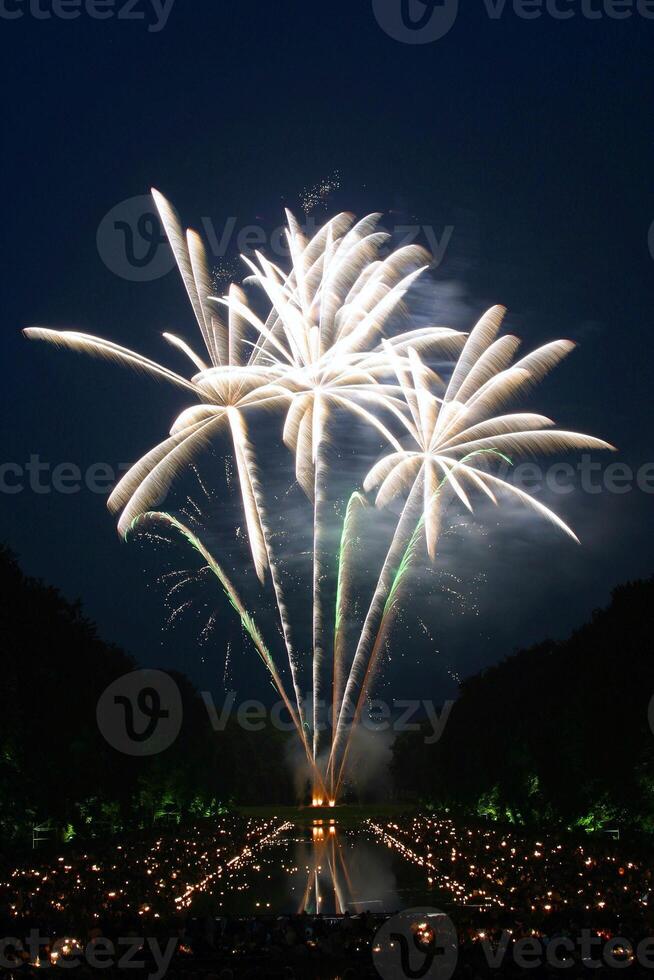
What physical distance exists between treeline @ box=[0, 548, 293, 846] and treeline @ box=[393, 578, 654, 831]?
904 inches

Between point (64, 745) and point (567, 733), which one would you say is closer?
point (64, 745)

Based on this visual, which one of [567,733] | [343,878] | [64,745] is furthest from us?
[567,733]

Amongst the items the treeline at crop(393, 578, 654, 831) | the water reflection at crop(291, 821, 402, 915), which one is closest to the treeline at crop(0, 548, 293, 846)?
the water reflection at crop(291, 821, 402, 915)

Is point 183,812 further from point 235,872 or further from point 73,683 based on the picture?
point 235,872

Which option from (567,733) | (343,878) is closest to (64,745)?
(343,878)

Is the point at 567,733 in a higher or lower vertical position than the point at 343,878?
higher

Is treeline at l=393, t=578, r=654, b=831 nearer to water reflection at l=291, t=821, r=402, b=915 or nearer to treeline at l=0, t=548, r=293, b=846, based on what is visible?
water reflection at l=291, t=821, r=402, b=915

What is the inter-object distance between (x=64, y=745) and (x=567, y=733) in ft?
84.4

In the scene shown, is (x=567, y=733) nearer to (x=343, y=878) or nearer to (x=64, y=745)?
(x=343, y=878)

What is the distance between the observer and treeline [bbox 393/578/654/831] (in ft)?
158

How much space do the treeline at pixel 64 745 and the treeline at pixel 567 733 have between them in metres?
23.0

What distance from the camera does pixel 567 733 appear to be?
187 ft

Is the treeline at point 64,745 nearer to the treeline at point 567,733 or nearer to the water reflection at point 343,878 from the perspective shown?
the water reflection at point 343,878

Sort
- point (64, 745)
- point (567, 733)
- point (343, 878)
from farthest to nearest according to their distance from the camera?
point (567, 733), point (64, 745), point (343, 878)
